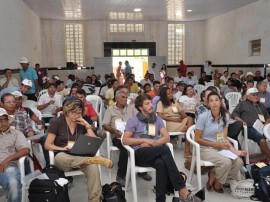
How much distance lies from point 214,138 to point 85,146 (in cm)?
142

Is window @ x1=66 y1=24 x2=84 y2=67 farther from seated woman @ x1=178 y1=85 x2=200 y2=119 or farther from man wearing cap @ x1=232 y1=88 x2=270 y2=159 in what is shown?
man wearing cap @ x1=232 y1=88 x2=270 y2=159

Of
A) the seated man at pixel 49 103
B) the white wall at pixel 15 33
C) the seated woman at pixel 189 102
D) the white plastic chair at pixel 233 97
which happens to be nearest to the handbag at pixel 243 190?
the seated woman at pixel 189 102

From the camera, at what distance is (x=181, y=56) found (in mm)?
14867

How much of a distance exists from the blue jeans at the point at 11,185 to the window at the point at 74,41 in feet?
38.5

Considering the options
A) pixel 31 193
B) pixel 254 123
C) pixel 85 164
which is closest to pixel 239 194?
pixel 254 123

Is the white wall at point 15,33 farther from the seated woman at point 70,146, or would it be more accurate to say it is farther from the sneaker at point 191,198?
the sneaker at point 191,198

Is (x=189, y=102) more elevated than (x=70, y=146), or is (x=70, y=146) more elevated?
(x=189, y=102)

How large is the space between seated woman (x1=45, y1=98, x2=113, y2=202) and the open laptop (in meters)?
0.05

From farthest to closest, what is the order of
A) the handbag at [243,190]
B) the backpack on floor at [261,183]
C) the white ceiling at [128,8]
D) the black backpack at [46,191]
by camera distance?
the white ceiling at [128,8], the handbag at [243,190], the backpack on floor at [261,183], the black backpack at [46,191]

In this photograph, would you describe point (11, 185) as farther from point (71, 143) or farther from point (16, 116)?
point (16, 116)

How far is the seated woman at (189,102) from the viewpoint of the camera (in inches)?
198

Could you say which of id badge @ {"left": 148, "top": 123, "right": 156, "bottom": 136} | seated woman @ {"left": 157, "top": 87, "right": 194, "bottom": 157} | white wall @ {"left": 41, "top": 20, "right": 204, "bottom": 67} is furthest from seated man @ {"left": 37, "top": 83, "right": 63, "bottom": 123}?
white wall @ {"left": 41, "top": 20, "right": 204, "bottom": 67}

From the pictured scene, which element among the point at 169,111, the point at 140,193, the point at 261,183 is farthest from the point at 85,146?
the point at 169,111

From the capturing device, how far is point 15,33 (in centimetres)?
808
